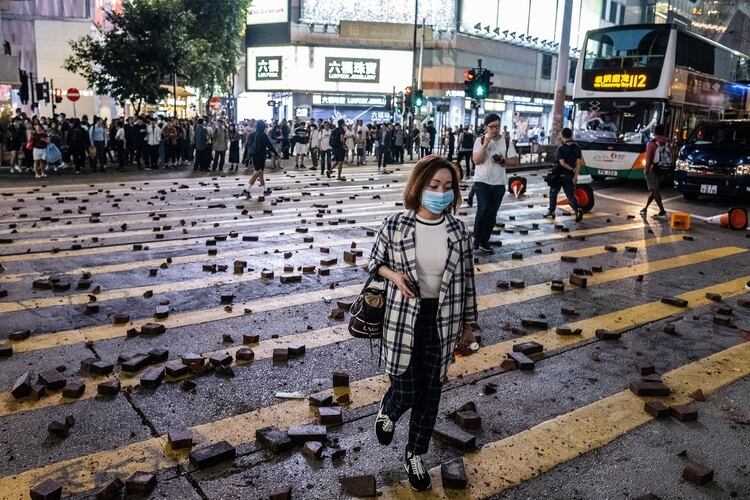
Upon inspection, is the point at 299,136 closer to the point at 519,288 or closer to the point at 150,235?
the point at 150,235

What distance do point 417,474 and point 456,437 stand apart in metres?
0.58

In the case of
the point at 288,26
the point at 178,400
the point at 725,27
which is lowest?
the point at 178,400

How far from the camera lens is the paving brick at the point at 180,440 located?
3883 mm

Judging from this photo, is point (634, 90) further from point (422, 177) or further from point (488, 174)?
point (422, 177)

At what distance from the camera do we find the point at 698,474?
3664 millimetres

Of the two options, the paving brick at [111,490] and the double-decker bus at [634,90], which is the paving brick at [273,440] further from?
the double-decker bus at [634,90]

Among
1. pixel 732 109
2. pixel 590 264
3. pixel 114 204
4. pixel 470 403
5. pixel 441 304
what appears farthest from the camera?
pixel 732 109

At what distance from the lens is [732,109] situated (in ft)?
86.6

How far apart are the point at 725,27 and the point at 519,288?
72.3 meters

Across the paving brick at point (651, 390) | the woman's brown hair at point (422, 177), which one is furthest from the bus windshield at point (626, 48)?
the woman's brown hair at point (422, 177)

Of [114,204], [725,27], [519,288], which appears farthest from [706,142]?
[725,27]

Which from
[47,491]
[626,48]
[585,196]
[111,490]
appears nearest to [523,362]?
[111,490]

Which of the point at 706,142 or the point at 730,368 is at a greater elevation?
the point at 706,142

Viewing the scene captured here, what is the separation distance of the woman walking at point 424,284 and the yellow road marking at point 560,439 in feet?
1.24
